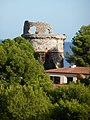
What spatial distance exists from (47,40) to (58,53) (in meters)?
2.06

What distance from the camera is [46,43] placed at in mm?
51031

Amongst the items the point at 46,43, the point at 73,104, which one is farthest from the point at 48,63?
the point at 73,104

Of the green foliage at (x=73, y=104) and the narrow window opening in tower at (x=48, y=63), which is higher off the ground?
the narrow window opening in tower at (x=48, y=63)

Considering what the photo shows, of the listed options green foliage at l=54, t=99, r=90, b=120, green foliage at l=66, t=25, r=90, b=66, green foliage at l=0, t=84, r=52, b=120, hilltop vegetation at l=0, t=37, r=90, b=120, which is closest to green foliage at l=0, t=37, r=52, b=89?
hilltop vegetation at l=0, t=37, r=90, b=120

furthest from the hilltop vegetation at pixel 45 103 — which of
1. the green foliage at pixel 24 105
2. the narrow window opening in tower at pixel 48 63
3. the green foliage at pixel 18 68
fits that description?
the narrow window opening in tower at pixel 48 63

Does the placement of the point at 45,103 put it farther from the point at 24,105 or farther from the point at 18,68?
the point at 18,68

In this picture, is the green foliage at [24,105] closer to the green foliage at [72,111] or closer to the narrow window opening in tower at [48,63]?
the green foliage at [72,111]

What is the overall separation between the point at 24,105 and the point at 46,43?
26842 mm

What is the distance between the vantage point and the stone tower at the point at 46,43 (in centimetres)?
5072

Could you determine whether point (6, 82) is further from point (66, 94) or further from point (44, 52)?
point (44, 52)

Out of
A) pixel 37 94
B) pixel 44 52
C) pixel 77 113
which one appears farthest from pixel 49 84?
pixel 44 52

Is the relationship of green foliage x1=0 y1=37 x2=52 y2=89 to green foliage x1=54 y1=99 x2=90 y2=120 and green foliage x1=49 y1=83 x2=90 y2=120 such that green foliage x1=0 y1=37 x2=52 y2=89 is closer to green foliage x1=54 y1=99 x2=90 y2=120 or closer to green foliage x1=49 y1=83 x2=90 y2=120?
green foliage x1=49 y1=83 x2=90 y2=120

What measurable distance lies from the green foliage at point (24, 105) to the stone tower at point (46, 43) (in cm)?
2490

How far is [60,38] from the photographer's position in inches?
2051
